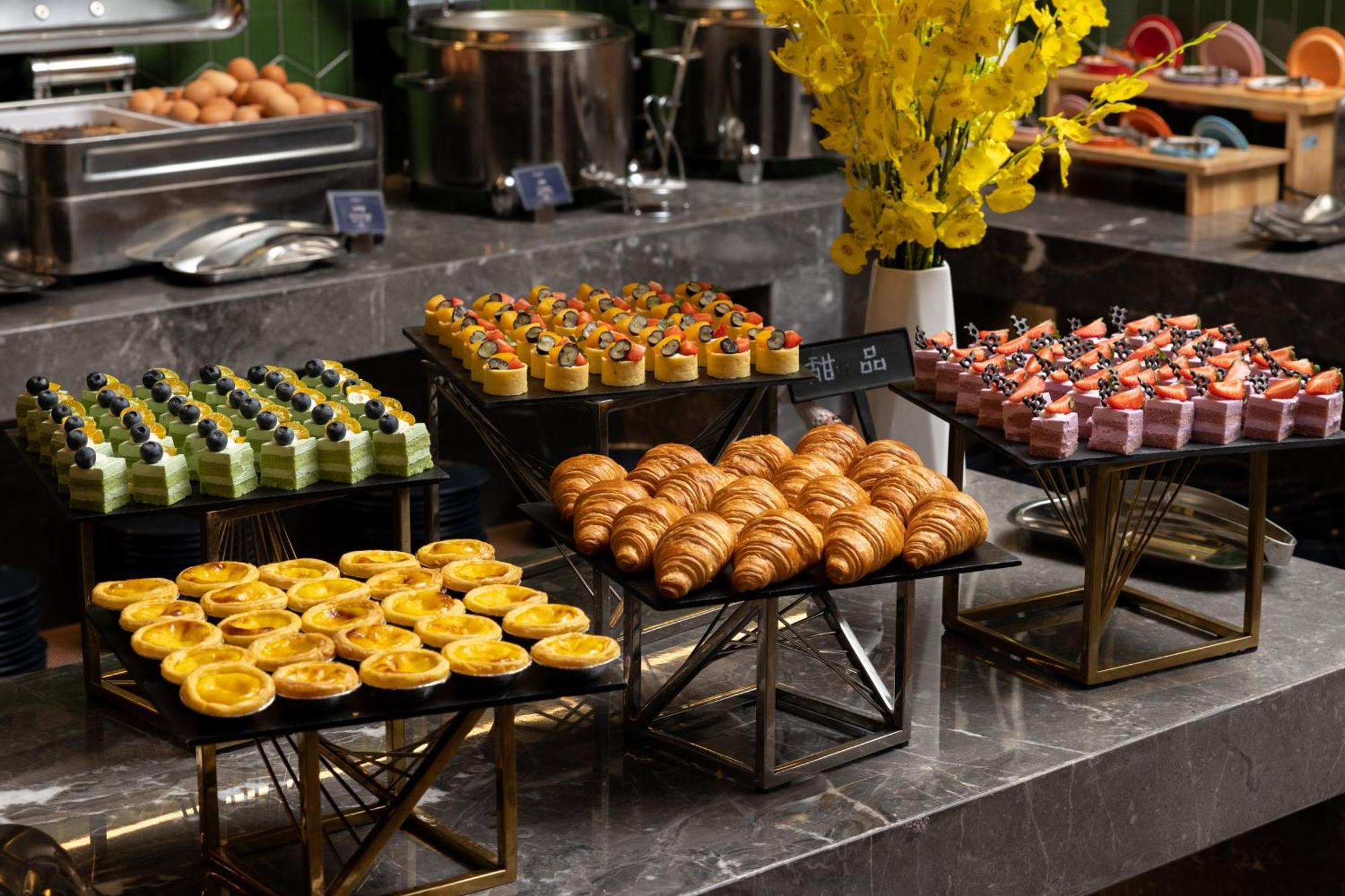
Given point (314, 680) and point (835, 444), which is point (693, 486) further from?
point (314, 680)

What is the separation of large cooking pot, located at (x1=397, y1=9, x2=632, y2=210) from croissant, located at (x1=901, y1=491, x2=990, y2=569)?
241 cm

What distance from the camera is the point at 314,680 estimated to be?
4.80 ft

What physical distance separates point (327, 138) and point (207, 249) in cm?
40

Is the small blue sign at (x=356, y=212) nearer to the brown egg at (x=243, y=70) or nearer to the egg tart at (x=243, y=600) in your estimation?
the brown egg at (x=243, y=70)

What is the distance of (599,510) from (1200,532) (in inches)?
42.0

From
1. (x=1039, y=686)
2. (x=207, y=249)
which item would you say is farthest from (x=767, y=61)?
(x=1039, y=686)

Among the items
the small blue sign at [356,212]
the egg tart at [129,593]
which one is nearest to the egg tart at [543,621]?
the egg tart at [129,593]

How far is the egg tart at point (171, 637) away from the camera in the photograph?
5.05 feet

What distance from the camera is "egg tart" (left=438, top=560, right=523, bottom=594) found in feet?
5.58

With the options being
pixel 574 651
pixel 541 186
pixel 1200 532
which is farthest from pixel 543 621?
pixel 541 186

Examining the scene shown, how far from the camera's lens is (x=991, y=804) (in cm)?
179

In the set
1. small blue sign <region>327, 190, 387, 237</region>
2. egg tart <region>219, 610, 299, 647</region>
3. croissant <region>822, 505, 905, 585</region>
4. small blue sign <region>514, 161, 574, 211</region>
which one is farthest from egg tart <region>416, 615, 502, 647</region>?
small blue sign <region>514, 161, 574, 211</region>

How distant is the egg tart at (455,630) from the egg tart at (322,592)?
0.10m

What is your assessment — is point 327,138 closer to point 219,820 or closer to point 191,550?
point 191,550
